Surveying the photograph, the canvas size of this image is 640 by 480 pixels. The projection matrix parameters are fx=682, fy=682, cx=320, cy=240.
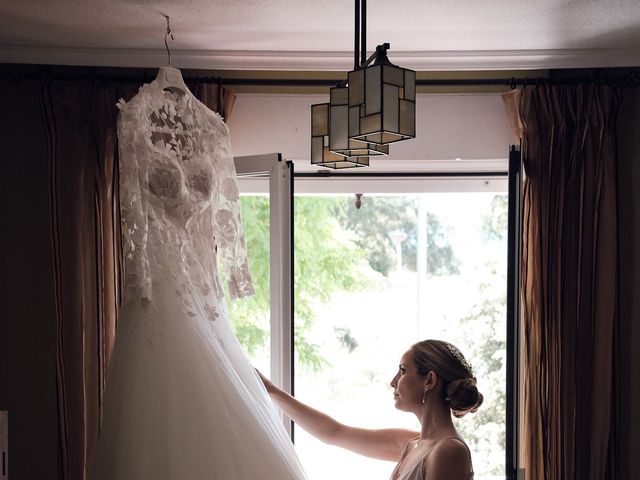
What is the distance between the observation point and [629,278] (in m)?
3.22

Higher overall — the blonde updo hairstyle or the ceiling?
the ceiling

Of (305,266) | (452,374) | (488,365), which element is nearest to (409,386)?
(452,374)

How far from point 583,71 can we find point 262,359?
203 cm

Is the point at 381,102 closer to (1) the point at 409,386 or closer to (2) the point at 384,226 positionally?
(1) the point at 409,386

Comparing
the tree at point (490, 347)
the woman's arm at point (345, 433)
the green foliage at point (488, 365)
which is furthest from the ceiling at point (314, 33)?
the green foliage at point (488, 365)

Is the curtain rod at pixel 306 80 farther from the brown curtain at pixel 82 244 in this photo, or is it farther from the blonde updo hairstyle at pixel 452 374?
the blonde updo hairstyle at pixel 452 374

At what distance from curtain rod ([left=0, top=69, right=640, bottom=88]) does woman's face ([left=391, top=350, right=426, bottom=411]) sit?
5.09 feet

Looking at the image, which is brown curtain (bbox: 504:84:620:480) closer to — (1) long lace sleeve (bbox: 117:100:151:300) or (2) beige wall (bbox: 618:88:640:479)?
(2) beige wall (bbox: 618:88:640:479)

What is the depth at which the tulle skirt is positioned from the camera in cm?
180

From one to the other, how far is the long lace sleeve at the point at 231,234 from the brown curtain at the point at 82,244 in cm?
86

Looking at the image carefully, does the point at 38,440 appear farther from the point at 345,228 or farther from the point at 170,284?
the point at 345,228

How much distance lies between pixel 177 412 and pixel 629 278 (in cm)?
231

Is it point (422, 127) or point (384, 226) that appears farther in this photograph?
point (384, 226)

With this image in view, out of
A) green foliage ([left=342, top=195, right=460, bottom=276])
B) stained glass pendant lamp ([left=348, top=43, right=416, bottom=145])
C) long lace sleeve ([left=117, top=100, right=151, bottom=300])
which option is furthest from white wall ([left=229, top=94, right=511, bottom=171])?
green foliage ([left=342, top=195, right=460, bottom=276])
